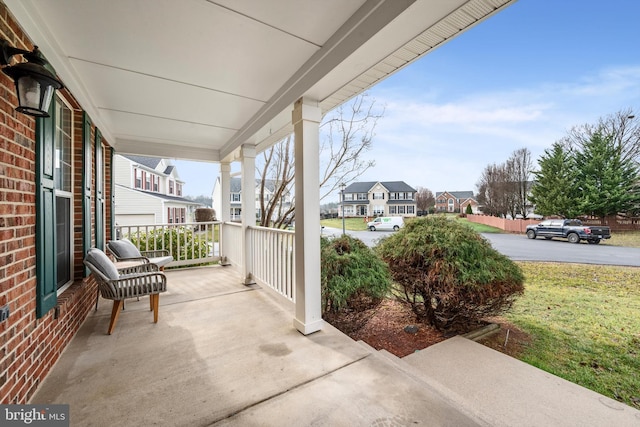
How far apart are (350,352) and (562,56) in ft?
19.0

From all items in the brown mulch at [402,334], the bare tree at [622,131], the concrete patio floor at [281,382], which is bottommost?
the brown mulch at [402,334]

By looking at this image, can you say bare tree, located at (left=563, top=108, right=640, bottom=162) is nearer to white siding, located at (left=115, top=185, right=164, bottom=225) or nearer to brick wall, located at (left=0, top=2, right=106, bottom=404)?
brick wall, located at (left=0, top=2, right=106, bottom=404)

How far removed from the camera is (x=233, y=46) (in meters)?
1.97

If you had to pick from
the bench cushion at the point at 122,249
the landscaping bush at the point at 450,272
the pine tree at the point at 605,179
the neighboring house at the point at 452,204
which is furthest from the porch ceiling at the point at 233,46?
the pine tree at the point at 605,179

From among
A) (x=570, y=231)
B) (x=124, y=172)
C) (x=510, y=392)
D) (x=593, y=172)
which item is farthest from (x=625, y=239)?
(x=124, y=172)

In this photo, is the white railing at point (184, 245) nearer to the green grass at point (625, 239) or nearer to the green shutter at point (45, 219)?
the green shutter at point (45, 219)

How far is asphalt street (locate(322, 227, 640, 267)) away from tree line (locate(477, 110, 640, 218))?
0.93 meters

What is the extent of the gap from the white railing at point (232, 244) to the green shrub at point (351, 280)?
2.50 metres

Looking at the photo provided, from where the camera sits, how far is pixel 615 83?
13.9ft

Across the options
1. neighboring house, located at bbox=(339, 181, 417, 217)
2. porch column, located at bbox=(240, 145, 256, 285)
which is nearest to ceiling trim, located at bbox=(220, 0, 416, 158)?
porch column, located at bbox=(240, 145, 256, 285)

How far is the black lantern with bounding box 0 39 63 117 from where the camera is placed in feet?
4.35

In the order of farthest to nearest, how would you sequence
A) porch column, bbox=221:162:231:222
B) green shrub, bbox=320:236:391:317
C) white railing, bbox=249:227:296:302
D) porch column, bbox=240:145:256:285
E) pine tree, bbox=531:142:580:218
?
pine tree, bbox=531:142:580:218 → porch column, bbox=221:162:231:222 → porch column, bbox=240:145:256:285 → white railing, bbox=249:227:296:302 → green shrub, bbox=320:236:391:317

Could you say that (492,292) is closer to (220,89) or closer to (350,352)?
(350,352)

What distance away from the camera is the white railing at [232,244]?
4967 mm
